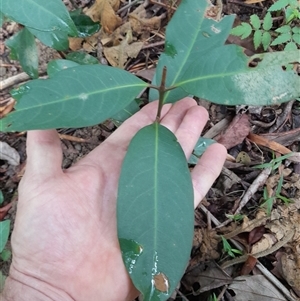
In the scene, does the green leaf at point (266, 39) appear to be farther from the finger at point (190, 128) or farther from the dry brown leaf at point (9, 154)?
the dry brown leaf at point (9, 154)

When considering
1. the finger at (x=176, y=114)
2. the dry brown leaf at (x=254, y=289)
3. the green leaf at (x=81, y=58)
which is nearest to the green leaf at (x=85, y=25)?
the green leaf at (x=81, y=58)

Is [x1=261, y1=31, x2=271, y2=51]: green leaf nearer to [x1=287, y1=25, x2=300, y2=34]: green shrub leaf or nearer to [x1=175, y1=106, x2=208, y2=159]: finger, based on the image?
[x1=287, y1=25, x2=300, y2=34]: green shrub leaf

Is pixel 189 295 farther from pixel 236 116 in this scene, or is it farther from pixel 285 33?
pixel 285 33

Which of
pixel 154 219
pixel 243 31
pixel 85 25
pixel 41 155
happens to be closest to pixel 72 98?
pixel 41 155

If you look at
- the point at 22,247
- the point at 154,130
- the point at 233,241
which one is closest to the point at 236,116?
the point at 233,241

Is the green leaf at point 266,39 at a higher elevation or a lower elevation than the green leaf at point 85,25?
lower

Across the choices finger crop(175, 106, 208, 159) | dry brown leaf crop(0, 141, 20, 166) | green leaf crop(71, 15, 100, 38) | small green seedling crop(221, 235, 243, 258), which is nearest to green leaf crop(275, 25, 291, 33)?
finger crop(175, 106, 208, 159)
